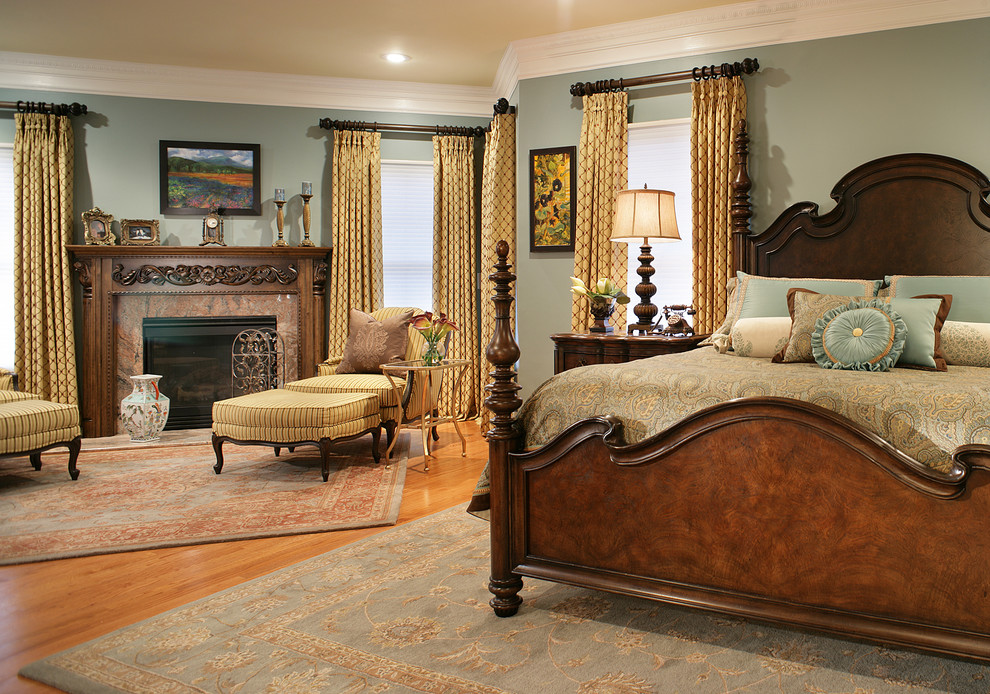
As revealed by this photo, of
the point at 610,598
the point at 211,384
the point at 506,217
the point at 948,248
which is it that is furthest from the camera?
the point at 211,384


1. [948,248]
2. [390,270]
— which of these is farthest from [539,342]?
[948,248]

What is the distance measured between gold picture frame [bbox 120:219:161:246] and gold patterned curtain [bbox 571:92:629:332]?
329cm

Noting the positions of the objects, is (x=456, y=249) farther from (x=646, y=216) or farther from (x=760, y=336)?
(x=760, y=336)

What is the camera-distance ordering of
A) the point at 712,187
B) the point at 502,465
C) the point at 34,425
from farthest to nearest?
the point at 712,187, the point at 34,425, the point at 502,465

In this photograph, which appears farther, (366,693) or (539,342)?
(539,342)

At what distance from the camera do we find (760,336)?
307cm

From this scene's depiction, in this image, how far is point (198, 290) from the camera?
218 inches

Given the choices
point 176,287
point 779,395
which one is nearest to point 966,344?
point 779,395

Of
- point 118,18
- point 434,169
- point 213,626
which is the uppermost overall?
point 118,18

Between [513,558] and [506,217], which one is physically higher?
[506,217]

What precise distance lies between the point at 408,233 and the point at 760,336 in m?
3.59

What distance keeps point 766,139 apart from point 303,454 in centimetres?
353

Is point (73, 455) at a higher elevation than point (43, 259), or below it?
below

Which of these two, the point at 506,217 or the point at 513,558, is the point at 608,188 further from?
the point at 513,558
